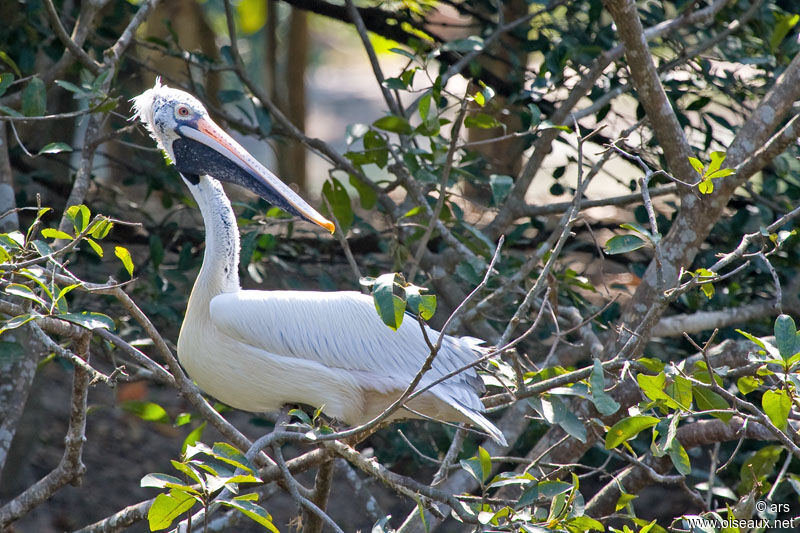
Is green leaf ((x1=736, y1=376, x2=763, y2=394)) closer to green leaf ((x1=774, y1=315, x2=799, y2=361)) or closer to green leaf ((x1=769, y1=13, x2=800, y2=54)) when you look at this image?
green leaf ((x1=774, y1=315, x2=799, y2=361))

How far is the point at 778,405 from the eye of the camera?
212 cm

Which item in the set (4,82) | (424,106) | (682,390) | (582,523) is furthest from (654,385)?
(4,82)

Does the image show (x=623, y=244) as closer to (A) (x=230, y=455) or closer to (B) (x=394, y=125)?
(A) (x=230, y=455)

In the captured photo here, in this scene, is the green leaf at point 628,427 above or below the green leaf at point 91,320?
below

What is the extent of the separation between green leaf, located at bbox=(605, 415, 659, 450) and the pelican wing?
968 millimetres

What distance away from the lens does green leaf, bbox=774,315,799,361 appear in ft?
6.93

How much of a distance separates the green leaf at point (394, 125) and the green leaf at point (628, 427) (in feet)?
5.90

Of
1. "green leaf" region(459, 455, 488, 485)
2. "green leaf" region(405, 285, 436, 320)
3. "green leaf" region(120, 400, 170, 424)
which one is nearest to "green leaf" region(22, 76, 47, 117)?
"green leaf" region(120, 400, 170, 424)

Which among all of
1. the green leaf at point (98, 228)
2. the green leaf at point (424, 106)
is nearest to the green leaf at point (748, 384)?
the green leaf at point (424, 106)

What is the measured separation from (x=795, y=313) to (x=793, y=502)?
1.64 m

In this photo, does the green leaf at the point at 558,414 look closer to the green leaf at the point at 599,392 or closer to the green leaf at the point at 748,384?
the green leaf at the point at 599,392

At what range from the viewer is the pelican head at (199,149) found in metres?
3.45

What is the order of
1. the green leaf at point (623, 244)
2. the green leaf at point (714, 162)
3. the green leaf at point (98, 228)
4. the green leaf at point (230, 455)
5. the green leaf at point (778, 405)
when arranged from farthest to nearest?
the green leaf at point (714, 162), the green leaf at point (623, 244), the green leaf at point (98, 228), the green leaf at point (778, 405), the green leaf at point (230, 455)

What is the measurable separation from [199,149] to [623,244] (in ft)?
6.02
